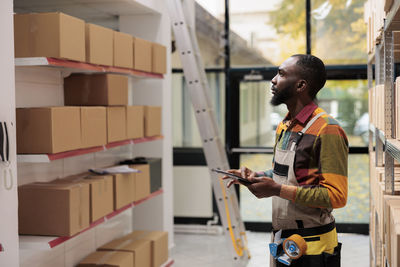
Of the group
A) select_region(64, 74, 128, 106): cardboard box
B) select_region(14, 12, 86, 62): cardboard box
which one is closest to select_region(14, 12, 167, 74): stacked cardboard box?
select_region(14, 12, 86, 62): cardboard box

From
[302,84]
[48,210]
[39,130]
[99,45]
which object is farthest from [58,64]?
[302,84]

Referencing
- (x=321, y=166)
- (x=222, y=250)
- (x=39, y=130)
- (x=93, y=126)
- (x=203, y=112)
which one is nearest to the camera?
(x=321, y=166)

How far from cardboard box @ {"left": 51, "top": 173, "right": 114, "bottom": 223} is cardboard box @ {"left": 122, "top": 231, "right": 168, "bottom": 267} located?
29.7 inches

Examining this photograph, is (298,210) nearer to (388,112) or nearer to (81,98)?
(388,112)

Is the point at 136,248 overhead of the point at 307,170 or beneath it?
beneath

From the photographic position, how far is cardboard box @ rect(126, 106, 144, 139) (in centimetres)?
429

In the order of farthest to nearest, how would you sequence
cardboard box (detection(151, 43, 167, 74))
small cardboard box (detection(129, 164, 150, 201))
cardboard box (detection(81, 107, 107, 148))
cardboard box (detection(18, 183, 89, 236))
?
cardboard box (detection(151, 43, 167, 74)) < small cardboard box (detection(129, 164, 150, 201)) < cardboard box (detection(81, 107, 107, 148)) < cardboard box (detection(18, 183, 89, 236))

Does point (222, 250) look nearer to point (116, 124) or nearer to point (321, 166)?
point (116, 124)

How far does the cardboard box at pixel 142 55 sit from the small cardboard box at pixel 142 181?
2.69ft

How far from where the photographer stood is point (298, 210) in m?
2.16

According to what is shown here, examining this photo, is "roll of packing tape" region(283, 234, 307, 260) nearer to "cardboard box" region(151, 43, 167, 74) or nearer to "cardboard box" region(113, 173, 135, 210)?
"cardboard box" region(113, 173, 135, 210)

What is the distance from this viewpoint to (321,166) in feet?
6.64

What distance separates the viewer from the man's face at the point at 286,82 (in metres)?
2.17

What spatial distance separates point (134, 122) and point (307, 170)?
8.18 ft
